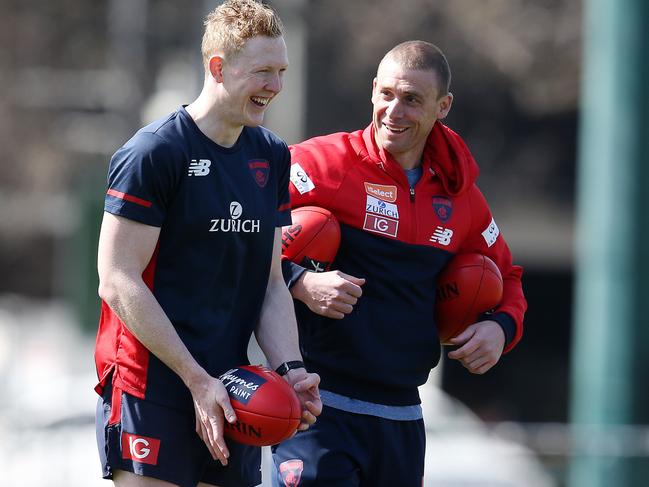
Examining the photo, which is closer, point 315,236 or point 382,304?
point 315,236

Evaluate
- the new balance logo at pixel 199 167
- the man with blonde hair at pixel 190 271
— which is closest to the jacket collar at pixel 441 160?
the man with blonde hair at pixel 190 271

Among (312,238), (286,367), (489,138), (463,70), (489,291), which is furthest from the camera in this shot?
(489,138)

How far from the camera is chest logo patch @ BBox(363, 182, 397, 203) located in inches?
218

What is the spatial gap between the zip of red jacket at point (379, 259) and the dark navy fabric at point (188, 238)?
52 centimetres

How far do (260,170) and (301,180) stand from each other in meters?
0.55

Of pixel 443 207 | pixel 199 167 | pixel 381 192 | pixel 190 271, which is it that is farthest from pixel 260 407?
pixel 443 207

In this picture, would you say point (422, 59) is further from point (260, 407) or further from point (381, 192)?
point (260, 407)

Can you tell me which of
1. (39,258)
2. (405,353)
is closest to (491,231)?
(405,353)

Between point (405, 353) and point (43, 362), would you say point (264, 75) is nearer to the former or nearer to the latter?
point (405, 353)

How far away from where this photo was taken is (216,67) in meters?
4.77

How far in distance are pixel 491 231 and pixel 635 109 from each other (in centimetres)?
563

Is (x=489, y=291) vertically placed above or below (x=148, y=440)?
above

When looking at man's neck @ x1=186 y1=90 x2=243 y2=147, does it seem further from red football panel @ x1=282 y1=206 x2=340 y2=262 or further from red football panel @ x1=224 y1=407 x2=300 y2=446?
red football panel @ x1=224 y1=407 x2=300 y2=446

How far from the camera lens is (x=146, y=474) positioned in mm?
4703
